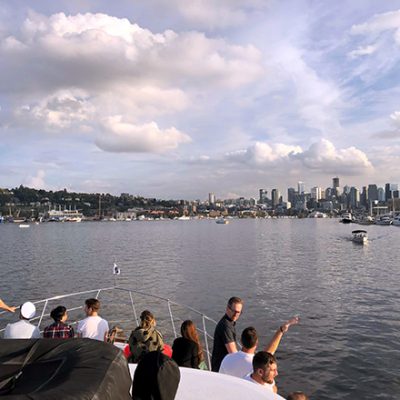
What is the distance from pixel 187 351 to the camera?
19.5 feet

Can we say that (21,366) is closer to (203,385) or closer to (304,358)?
(203,385)

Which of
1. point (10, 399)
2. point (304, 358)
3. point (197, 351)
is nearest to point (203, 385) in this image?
point (197, 351)

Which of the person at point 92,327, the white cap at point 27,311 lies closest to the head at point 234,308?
the person at point 92,327

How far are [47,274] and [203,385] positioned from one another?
3428 cm

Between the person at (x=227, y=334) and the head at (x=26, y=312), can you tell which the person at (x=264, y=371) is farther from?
the head at (x=26, y=312)

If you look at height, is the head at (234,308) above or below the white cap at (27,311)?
above

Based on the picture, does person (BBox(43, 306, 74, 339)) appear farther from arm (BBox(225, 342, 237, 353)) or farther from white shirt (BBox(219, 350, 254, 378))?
white shirt (BBox(219, 350, 254, 378))

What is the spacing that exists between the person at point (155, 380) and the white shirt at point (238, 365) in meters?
2.54

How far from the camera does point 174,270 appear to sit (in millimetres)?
36375

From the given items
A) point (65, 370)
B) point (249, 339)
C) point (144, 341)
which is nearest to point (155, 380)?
point (65, 370)

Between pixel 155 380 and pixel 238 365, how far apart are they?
270 centimetres

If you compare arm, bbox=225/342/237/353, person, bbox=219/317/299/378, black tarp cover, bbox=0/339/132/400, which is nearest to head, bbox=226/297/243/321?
arm, bbox=225/342/237/353

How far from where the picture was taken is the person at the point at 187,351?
19.3ft

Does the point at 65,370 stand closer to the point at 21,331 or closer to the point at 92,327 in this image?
the point at 21,331
